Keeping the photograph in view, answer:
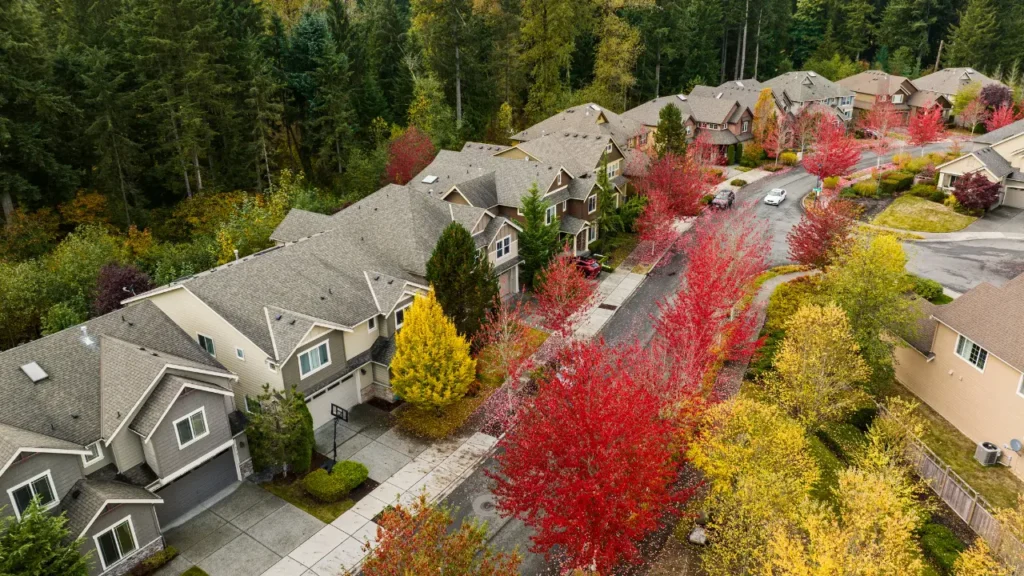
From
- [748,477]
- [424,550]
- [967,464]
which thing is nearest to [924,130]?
[967,464]

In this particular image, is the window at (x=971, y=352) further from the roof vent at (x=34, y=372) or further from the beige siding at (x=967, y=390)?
the roof vent at (x=34, y=372)

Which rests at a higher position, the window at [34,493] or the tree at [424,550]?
the tree at [424,550]

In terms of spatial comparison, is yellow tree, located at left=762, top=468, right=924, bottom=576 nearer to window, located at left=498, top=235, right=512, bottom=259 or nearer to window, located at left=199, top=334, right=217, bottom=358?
window, located at left=199, top=334, right=217, bottom=358

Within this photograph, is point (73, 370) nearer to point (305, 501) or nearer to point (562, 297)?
point (305, 501)

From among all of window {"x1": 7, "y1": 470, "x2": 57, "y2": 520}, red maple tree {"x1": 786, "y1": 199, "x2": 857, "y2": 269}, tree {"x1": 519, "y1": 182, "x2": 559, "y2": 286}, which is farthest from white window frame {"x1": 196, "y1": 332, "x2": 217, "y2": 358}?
red maple tree {"x1": 786, "y1": 199, "x2": 857, "y2": 269}

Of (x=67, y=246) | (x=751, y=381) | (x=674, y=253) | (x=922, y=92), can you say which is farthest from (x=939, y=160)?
(x=67, y=246)

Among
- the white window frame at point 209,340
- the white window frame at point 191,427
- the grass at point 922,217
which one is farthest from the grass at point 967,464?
the white window frame at point 209,340
